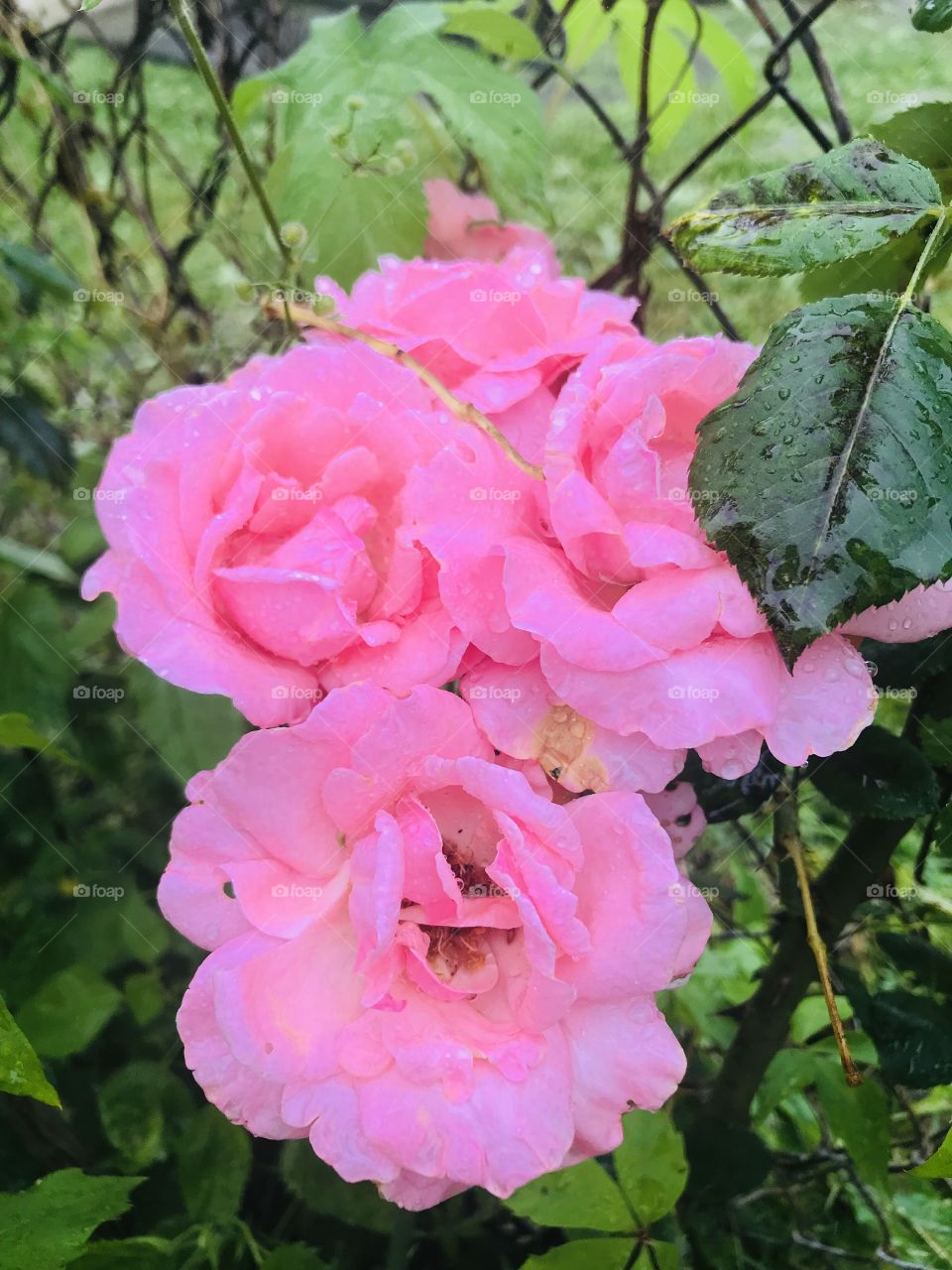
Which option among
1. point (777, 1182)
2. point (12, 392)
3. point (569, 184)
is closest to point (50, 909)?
point (12, 392)

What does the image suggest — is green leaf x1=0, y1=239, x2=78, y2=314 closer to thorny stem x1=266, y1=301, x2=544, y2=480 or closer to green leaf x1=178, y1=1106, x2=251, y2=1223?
thorny stem x1=266, y1=301, x2=544, y2=480

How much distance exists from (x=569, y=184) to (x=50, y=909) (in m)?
2.35

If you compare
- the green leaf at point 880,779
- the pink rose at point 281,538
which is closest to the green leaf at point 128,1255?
the pink rose at point 281,538

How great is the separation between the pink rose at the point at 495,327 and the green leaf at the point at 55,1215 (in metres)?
0.53

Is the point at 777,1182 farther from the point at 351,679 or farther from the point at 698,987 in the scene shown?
the point at 351,679

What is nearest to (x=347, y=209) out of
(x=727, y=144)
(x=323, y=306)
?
(x=323, y=306)

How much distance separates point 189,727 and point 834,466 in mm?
599

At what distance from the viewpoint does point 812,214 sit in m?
0.44

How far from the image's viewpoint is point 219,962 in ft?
1.45

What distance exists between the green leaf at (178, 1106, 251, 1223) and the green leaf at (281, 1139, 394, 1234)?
0.04 m

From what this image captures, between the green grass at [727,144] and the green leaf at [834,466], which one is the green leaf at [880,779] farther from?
the green grass at [727,144]

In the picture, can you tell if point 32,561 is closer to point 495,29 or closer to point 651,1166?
point 495,29

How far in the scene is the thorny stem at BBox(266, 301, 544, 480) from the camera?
0.49 metres

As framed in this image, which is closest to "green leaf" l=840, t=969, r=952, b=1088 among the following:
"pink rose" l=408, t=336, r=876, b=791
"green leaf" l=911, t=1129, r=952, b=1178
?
"green leaf" l=911, t=1129, r=952, b=1178
